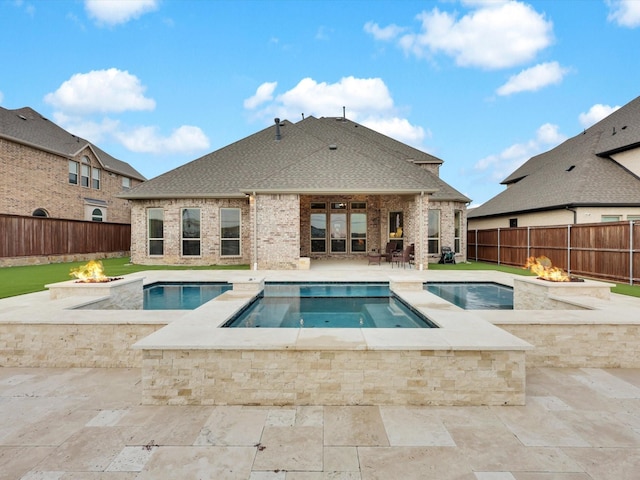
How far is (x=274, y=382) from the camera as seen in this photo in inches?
138

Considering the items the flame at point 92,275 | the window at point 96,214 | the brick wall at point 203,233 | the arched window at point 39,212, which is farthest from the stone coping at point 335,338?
the window at point 96,214

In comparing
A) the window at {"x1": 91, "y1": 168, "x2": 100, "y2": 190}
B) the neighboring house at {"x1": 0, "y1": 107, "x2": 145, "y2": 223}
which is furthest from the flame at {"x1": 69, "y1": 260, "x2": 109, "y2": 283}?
the window at {"x1": 91, "y1": 168, "x2": 100, "y2": 190}

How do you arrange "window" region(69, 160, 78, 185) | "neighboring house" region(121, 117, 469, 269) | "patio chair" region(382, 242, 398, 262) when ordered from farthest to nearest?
"window" region(69, 160, 78, 185), "patio chair" region(382, 242, 398, 262), "neighboring house" region(121, 117, 469, 269)

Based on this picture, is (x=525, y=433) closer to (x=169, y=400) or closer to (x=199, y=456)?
(x=199, y=456)

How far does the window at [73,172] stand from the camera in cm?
2158

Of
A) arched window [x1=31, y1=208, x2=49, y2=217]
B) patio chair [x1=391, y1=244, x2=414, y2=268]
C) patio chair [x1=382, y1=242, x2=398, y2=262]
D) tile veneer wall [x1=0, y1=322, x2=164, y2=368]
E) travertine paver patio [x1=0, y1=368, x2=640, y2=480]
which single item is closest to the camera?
travertine paver patio [x1=0, y1=368, x2=640, y2=480]

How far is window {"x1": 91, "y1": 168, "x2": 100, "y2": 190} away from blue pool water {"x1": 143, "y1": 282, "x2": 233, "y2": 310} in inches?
721

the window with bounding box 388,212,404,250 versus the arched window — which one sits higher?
the arched window

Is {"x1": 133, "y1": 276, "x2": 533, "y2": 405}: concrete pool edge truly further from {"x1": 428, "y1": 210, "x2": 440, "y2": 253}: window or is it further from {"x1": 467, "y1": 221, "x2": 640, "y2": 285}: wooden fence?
{"x1": 428, "y1": 210, "x2": 440, "y2": 253}: window

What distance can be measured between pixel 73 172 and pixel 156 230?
37.0ft

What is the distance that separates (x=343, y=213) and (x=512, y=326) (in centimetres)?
1339

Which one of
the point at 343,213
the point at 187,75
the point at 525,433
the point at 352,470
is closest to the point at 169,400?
the point at 352,470

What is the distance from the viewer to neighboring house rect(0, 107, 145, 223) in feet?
58.1

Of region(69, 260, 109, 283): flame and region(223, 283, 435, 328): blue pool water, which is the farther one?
region(69, 260, 109, 283): flame
